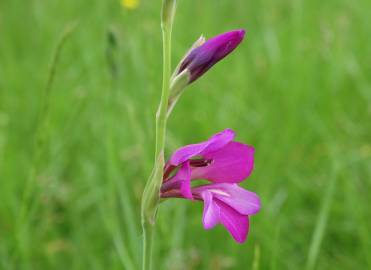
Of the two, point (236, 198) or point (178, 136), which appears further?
point (178, 136)

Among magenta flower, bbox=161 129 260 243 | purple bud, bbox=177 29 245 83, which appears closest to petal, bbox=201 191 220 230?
magenta flower, bbox=161 129 260 243

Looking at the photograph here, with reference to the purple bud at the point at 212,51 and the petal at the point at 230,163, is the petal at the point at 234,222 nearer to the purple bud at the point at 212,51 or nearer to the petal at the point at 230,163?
the petal at the point at 230,163

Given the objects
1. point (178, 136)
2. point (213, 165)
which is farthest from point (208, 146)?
point (178, 136)

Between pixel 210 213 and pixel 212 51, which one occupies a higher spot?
pixel 212 51

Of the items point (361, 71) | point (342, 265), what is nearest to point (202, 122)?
point (342, 265)

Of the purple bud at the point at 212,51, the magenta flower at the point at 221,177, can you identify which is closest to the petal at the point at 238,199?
the magenta flower at the point at 221,177

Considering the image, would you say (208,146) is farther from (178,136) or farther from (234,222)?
(178,136)
